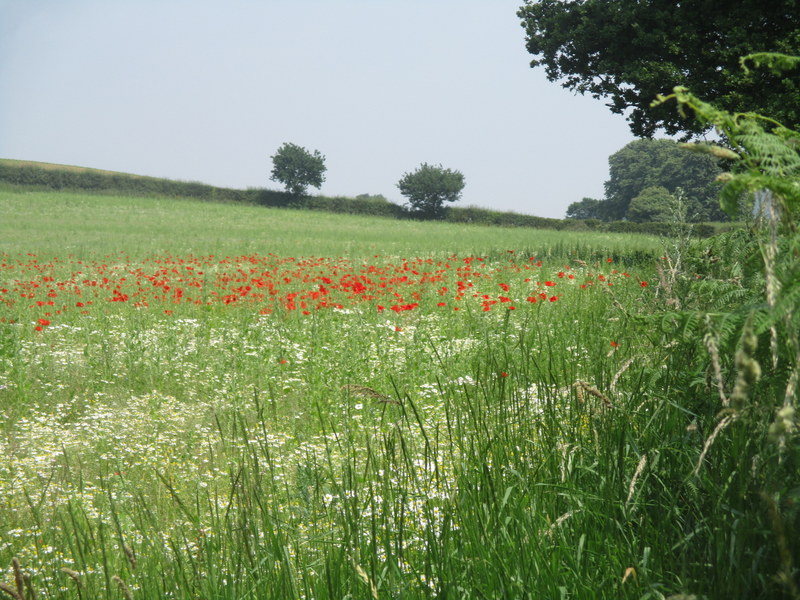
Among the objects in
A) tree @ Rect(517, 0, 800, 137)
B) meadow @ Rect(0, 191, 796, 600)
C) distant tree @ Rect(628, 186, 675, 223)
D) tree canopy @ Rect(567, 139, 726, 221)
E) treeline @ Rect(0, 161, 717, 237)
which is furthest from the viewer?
distant tree @ Rect(628, 186, 675, 223)

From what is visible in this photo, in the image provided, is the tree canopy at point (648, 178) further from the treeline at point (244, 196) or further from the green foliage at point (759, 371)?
the green foliage at point (759, 371)

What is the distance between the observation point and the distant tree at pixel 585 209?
85250 mm

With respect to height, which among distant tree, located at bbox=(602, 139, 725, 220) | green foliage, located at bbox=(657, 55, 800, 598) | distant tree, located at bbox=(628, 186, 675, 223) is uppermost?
distant tree, located at bbox=(602, 139, 725, 220)

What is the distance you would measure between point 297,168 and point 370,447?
72.4 m

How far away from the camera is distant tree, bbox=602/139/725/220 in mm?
63594

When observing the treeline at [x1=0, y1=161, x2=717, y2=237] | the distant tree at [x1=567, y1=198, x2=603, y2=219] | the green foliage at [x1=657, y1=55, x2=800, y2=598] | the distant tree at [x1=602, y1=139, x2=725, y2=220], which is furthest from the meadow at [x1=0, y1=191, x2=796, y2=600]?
the distant tree at [x1=567, y1=198, x2=603, y2=219]

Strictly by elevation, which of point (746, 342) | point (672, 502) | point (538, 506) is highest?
point (746, 342)

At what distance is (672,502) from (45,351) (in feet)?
23.3

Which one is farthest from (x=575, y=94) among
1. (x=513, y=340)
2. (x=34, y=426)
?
(x=34, y=426)

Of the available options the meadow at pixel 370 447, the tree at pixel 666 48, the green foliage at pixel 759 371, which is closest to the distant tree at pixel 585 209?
the tree at pixel 666 48

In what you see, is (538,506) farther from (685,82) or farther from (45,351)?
(685,82)

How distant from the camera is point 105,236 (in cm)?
2555

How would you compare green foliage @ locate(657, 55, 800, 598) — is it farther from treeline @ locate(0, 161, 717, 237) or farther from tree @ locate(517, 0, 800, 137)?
treeline @ locate(0, 161, 717, 237)

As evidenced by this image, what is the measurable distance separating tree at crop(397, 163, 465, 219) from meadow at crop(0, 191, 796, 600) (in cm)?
5679
